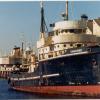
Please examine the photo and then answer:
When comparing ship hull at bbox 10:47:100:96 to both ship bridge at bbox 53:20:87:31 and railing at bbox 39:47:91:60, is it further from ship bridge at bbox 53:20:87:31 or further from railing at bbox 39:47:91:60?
ship bridge at bbox 53:20:87:31

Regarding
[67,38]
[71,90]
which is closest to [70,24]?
[67,38]

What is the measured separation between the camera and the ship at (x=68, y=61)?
3919 centimetres

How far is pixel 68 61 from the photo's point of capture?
134ft

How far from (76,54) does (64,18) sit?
7264 mm

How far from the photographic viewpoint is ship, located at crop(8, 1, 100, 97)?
39.2m

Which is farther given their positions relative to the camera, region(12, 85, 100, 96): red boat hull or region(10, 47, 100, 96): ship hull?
region(10, 47, 100, 96): ship hull

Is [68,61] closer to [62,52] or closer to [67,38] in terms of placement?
[62,52]

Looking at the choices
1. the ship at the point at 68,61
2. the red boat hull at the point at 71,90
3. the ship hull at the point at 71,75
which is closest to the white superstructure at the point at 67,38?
the ship at the point at 68,61

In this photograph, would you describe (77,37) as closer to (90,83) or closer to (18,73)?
(90,83)

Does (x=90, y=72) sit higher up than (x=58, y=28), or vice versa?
(x=58, y=28)

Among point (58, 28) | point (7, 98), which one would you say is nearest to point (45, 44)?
point (58, 28)

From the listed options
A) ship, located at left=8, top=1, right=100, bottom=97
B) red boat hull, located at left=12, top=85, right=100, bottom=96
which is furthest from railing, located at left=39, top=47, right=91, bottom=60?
red boat hull, located at left=12, top=85, right=100, bottom=96

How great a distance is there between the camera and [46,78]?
43938 mm

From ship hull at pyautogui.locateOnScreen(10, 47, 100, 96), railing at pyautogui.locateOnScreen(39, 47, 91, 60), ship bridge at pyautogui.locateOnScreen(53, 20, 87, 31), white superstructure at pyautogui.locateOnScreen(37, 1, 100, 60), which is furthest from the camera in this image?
ship bridge at pyautogui.locateOnScreen(53, 20, 87, 31)
